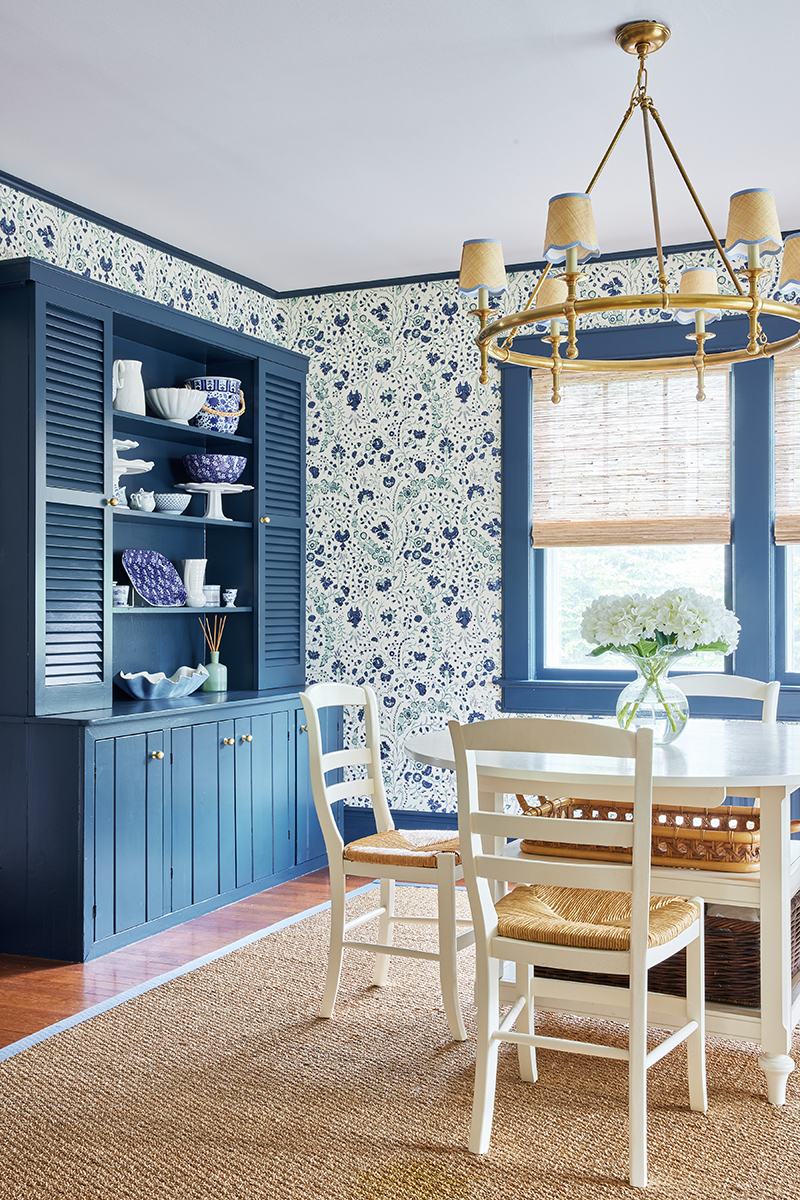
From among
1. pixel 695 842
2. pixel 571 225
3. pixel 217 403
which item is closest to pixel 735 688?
pixel 695 842

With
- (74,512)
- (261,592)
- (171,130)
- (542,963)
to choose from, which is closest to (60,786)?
(74,512)

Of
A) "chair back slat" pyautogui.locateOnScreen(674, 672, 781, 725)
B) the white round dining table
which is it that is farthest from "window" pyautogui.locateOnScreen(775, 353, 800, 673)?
the white round dining table

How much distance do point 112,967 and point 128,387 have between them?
216cm

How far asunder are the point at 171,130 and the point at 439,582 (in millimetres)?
2354

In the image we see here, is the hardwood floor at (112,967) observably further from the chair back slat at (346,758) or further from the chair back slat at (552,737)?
the chair back slat at (552,737)

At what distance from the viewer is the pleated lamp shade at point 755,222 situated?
235cm

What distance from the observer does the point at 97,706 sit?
3811 mm

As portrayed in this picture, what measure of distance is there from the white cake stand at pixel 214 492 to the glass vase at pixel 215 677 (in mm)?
615

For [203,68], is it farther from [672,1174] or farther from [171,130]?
[672,1174]

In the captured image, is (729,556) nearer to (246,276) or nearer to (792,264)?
(792,264)

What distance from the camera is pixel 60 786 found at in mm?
3533

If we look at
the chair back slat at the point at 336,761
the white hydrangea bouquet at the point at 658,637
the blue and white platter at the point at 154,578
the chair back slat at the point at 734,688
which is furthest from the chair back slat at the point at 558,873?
the blue and white platter at the point at 154,578

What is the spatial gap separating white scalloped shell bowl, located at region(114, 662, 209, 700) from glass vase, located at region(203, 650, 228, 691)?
0.09 m

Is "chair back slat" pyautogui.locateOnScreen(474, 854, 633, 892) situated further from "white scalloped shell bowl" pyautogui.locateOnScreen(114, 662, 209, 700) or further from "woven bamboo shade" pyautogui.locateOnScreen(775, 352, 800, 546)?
"woven bamboo shade" pyautogui.locateOnScreen(775, 352, 800, 546)
